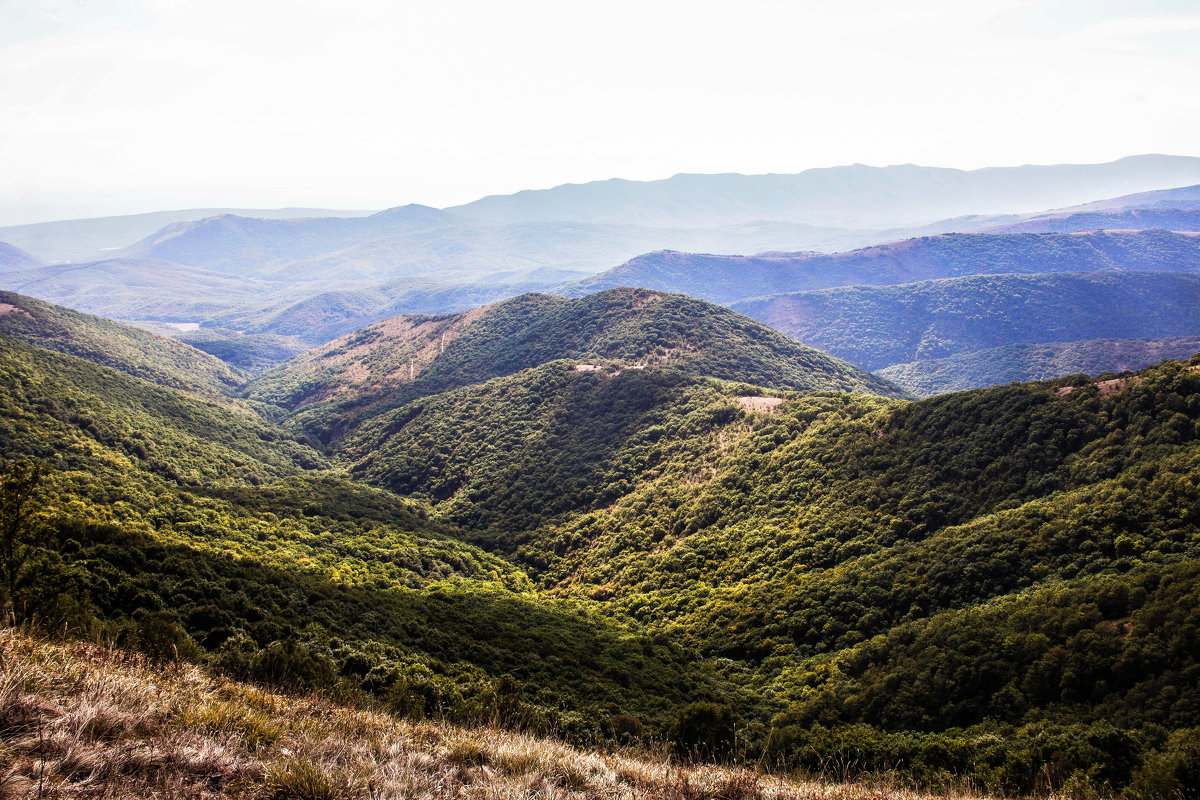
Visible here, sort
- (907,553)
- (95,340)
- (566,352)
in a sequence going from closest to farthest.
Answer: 1. (907,553)
2. (95,340)
3. (566,352)

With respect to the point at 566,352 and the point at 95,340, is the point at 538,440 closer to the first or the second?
the point at 566,352

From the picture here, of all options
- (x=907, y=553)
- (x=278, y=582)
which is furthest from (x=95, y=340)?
(x=907, y=553)

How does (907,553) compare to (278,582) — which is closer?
(278,582)

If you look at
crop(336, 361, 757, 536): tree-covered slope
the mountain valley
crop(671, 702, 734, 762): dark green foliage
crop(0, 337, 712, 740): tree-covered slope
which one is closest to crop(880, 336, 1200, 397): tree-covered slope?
crop(336, 361, 757, 536): tree-covered slope

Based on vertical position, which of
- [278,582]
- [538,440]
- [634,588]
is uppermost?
[278,582]

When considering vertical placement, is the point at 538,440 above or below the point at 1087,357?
below

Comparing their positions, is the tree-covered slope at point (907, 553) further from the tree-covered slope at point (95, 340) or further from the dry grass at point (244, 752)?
the tree-covered slope at point (95, 340)
